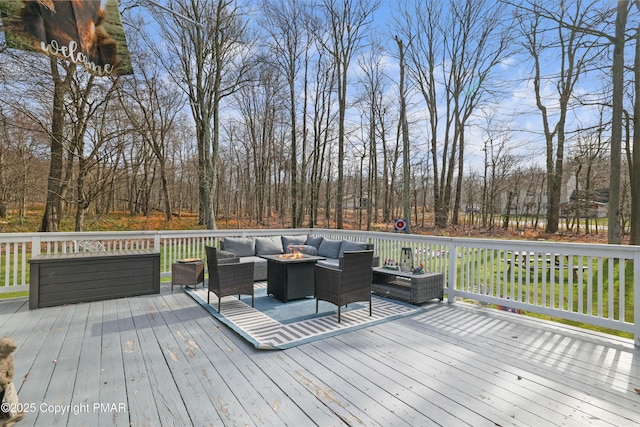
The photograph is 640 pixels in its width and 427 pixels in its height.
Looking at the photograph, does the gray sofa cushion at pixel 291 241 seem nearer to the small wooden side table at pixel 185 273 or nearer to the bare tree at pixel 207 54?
the small wooden side table at pixel 185 273

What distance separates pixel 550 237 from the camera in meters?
11.7

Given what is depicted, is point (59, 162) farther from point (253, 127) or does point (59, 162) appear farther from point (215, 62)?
point (253, 127)

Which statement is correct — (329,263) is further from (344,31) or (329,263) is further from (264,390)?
(344,31)

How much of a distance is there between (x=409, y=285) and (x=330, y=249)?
184 centimetres

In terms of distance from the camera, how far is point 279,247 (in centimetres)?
647

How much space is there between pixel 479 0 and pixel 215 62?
1048 centimetres

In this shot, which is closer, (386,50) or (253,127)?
(386,50)

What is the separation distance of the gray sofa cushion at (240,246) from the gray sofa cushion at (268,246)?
0.37 feet

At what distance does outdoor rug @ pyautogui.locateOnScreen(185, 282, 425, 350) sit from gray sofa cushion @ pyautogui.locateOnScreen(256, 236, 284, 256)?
1342mm

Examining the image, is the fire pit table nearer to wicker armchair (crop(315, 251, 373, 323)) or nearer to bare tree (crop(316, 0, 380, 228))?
wicker armchair (crop(315, 251, 373, 323))

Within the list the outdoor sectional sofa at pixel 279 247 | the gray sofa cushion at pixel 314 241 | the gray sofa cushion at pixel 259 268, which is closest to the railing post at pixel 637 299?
the outdoor sectional sofa at pixel 279 247

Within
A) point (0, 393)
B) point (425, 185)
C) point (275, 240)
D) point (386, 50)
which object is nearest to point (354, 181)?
point (425, 185)

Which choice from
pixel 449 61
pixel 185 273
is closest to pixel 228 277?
pixel 185 273

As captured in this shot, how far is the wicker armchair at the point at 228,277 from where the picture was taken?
4.04 meters
